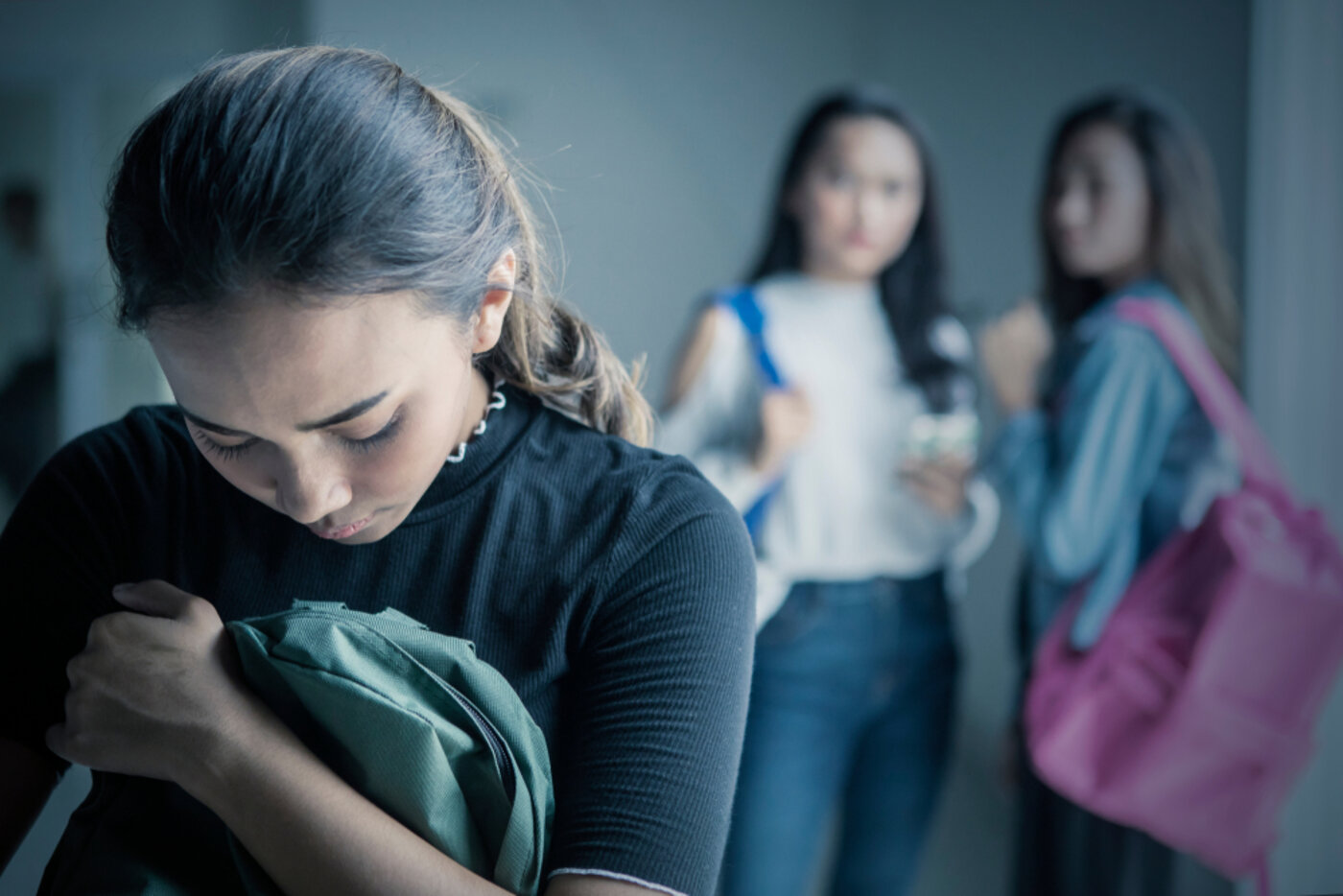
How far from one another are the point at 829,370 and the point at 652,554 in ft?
3.41

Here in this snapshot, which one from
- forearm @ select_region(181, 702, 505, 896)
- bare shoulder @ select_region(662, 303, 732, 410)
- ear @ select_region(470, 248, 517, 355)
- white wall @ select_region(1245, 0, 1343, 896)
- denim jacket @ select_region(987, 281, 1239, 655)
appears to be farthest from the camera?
white wall @ select_region(1245, 0, 1343, 896)

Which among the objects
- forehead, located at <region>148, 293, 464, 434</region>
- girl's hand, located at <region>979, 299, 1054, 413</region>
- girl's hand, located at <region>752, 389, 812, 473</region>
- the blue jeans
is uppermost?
forehead, located at <region>148, 293, 464, 434</region>

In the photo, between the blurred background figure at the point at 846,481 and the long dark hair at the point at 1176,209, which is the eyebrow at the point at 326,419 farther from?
the long dark hair at the point at 1176,209

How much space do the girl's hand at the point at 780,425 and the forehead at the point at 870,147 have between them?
36 centimetres

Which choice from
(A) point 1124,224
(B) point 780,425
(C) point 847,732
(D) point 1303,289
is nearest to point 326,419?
(B) point 780,425

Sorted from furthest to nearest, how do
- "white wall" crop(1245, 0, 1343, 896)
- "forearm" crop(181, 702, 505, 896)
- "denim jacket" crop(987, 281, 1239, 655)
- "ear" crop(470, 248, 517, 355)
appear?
"white wall" crop(1245, 0, 1343, 896) < "denim jacket" crop(987, 281, 1239, 655) < "ear" crop(470, 248, 517, 355) < "forearm" crop(181, 702, 505, 896)

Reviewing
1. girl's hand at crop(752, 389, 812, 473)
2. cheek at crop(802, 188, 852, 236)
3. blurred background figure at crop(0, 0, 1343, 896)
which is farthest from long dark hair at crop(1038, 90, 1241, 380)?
girl's hand at crop(752, 389, 812, 473)

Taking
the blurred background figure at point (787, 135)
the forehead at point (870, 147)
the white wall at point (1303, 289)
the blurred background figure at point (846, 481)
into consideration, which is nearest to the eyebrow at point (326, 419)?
the blurred background figure at point (846, 481)

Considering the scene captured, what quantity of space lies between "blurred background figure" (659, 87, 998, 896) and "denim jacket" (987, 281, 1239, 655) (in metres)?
0.17

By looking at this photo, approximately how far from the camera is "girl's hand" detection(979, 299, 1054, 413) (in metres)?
1.59

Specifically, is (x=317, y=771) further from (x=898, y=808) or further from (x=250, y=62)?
(x=898, y=808)

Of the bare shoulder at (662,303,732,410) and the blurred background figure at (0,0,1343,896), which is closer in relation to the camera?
the bare shoulder at (662,303,732,410)

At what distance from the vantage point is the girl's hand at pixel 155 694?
0.48 meters

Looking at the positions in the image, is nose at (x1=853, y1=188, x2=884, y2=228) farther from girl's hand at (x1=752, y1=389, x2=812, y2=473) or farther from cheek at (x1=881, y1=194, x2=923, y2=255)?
girl's hand at (x1=752, y1=389, x2=812, y2=473)
